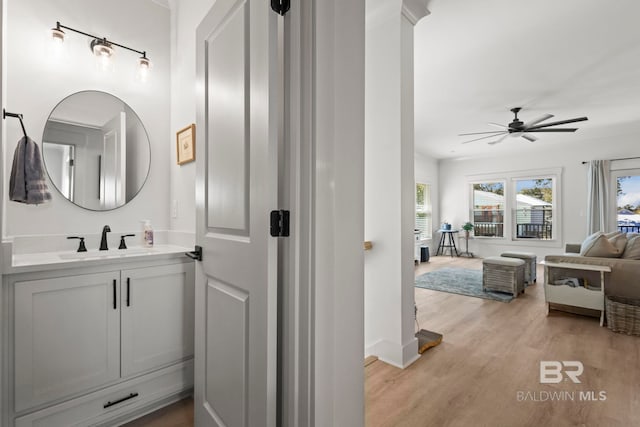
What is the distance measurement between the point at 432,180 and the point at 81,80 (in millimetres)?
7729

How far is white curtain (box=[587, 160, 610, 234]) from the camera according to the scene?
5688 mm

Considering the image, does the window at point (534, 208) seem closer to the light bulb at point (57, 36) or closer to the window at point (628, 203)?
the window at point (628, 203)

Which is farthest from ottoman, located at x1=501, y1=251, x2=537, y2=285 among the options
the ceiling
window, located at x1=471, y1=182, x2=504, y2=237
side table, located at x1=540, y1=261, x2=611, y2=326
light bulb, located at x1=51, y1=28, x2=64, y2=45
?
light bulb, located at x1=51, y1=28, x2=64, y2=45

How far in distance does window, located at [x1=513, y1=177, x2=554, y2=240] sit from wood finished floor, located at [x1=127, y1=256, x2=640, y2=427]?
168 inches

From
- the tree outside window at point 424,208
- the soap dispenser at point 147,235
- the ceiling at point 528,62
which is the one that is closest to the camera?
the soap dispenser at point 147,235

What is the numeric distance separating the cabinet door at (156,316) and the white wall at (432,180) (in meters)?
6.68

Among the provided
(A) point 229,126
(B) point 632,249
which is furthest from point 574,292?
(A) point 229,126

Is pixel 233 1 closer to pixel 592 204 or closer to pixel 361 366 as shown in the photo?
pixel 361 366

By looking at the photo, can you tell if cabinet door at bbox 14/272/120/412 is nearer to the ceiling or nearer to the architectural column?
the architectural column

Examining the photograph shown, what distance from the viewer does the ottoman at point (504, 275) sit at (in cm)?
396

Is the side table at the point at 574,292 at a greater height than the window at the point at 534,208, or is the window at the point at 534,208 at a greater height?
the window at the point at 534,208

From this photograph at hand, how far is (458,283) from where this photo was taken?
472cm

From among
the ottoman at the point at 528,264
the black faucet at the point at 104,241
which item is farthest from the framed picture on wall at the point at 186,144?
the ottoman at the point at 528,264

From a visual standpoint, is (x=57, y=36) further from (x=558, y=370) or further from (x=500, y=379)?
(x=558, y=370)
